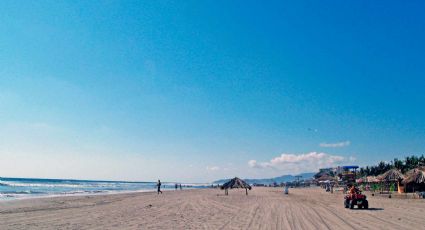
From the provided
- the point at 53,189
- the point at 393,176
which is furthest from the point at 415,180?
the point at 53,189

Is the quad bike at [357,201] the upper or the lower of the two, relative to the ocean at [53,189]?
upper

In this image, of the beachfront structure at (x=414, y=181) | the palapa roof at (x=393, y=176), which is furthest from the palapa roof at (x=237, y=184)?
the beachfront structure at (x=414, y=181)

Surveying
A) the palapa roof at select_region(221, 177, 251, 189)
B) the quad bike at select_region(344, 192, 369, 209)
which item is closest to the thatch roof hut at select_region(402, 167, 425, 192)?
the palapa roof at select_region(221, 177, 251, 189)

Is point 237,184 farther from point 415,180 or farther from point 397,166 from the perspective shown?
point 397,166

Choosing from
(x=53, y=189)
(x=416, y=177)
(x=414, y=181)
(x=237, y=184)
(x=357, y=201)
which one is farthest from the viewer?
(x=53, y=189)

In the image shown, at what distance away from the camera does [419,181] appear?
33281 mm

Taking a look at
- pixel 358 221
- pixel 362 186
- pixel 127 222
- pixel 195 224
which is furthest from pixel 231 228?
pixel 362 186

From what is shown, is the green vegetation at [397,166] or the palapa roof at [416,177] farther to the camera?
the green vegetation at [397,166]

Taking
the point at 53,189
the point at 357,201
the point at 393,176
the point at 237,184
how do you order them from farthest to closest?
the point at 53,189, the point at 393,176, the point at 237,184, the point at 357,201

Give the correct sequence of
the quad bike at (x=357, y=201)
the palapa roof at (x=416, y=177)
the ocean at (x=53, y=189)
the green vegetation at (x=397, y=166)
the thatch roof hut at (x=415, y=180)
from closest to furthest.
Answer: the quad bike at (x=357, y=201), the palapa roof at (x=416, y=177), the thatch roof hut at (x=415, y=180), the ocean at (x=53, y=189), the green vegetation at (x=397, y=166)

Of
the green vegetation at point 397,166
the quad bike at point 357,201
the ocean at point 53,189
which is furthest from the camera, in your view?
the green vegetation at point 397,166

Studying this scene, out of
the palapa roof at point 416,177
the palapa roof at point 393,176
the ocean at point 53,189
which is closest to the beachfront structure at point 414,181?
the palapa roof at point 416,177

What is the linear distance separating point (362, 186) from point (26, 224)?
53.7 m

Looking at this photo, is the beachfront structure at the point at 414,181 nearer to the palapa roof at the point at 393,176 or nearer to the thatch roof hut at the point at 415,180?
the thatch roof hut at the point at 415,180
